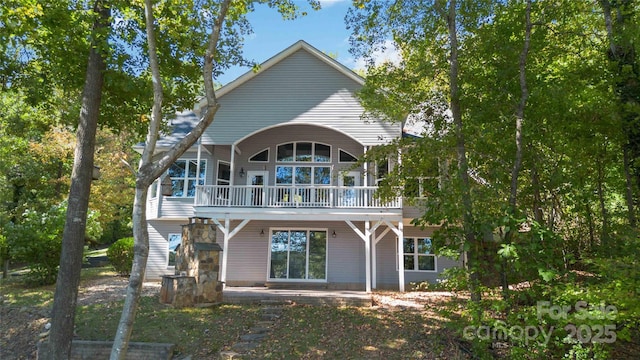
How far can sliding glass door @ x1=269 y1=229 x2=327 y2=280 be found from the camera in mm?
14070

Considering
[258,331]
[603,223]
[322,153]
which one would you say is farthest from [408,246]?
[258,331]

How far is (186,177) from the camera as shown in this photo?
1518cm

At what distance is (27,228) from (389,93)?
482 inches

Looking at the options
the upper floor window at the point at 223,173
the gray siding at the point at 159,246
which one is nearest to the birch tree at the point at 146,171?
the upper floor window at the point at 223,173

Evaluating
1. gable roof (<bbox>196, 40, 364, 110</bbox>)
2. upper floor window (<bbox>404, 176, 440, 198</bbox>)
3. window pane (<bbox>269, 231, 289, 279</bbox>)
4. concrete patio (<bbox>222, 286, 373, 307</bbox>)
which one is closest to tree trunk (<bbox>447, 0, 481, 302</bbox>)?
Answer: upper floor window (<bbox>404, 176, 440, 198</bbox>)

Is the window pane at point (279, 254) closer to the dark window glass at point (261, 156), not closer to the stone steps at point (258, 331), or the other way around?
the dark window glass at point (261, 156)

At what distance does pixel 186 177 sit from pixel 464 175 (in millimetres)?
11980

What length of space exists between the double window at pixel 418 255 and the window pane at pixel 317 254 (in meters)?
3.02

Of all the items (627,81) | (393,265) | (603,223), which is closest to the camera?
(627,81)

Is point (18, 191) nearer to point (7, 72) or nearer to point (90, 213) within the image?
point (90, 213)

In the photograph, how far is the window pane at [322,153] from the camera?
15008mm

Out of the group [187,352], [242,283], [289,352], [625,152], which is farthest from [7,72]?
[625,152]

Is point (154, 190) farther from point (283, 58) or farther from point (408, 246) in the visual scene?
point (408, 246)

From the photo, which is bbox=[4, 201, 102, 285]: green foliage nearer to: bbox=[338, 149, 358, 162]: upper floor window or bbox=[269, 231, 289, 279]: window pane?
bbox=[269, 231, 289, 279]: window pane
